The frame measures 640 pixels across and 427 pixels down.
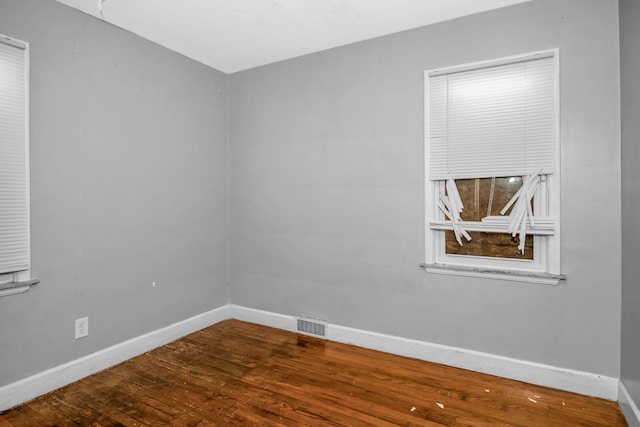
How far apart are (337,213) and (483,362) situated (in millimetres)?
1647

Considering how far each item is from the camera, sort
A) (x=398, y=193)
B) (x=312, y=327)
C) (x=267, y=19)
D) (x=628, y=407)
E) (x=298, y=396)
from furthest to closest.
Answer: (x=312, y=327), (x=398, y=193), (x=267, y=19), (x=298, y=396), (x=628, y=407)

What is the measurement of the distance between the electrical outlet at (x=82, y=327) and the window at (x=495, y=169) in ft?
8.58

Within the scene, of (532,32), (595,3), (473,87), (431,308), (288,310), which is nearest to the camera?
(595,3)

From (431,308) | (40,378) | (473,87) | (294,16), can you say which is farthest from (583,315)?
(40,378)

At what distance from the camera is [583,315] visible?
2342 mm

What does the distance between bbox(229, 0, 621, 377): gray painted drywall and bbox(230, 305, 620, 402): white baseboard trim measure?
5 centimetres

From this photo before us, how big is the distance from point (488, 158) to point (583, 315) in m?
1.23

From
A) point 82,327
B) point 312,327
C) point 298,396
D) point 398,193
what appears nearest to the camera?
point 298,396

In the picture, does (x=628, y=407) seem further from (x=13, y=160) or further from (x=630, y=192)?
(x=13, y=160)

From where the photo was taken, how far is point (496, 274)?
2.58 m

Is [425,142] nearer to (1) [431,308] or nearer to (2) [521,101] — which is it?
(2) [521,101]

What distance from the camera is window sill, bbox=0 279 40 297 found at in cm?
217

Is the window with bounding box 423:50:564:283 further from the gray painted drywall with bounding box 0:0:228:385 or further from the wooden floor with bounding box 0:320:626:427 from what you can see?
the gray painted drywall with bounding box 0:0:228:385

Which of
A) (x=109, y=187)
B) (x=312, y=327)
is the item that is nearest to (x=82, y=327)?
(x=109, y=187)
